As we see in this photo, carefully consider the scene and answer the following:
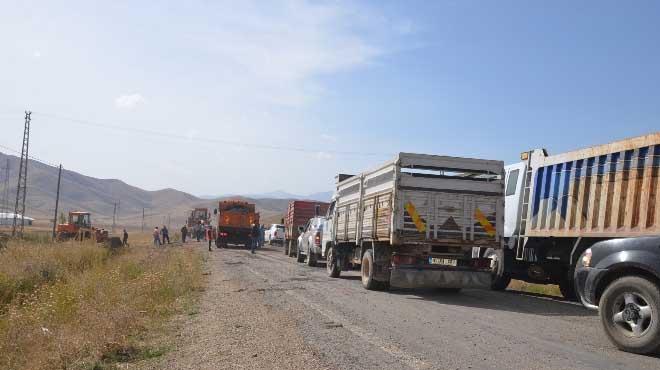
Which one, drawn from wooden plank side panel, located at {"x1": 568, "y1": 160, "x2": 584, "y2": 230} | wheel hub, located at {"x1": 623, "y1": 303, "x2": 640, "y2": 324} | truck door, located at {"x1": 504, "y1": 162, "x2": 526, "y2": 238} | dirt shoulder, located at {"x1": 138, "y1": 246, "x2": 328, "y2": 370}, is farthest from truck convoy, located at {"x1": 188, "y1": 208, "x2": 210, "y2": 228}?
wheel hub, located at {"x1": 623, "y1": 303, "x2": 640, "y2": 324}

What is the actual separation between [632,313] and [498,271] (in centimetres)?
718

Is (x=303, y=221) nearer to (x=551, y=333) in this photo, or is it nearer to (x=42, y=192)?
(x=551, y=333)

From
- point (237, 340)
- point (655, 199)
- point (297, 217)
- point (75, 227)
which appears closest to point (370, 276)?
point (655, 199)

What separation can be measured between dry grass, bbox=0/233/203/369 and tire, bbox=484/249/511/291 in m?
7.18

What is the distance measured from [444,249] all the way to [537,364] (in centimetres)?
617

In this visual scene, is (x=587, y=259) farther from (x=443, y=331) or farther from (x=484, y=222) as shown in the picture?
(x=484, y=222)

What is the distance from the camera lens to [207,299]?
11.3 meters

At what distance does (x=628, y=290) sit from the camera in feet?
22.2

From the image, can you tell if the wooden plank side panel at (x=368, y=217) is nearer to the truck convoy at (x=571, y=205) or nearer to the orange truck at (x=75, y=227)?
the truck convoy at (x=571, y=205)

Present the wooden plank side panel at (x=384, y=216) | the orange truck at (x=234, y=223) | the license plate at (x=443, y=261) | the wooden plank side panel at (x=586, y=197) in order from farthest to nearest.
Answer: the orange truck at (x=234, y=223) → the wooden plank side panel at (x=384, y=216) → the license plate at (x=443, y=261) → the wooden plank side panel at (x=586, y=197)

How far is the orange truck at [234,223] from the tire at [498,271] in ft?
84.7

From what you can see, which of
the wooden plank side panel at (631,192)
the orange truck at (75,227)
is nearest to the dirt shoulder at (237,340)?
the wooden plank side panel at (631,192)

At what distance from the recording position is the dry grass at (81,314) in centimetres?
653

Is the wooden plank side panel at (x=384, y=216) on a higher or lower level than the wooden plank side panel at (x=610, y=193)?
lower
